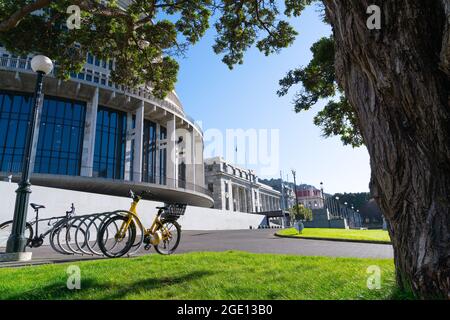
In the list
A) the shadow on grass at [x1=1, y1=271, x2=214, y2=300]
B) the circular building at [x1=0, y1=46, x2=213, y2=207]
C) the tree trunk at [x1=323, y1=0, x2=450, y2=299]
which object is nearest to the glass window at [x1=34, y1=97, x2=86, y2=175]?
the circular building at [x1=0, y1=46, x2=213, y2=207]

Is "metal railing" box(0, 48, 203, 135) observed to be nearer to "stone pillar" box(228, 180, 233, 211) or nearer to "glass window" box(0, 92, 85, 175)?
"glass window" box(0, 92, 85, 175)

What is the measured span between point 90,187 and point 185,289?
104ft

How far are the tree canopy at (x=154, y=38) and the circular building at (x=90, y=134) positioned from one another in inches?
872

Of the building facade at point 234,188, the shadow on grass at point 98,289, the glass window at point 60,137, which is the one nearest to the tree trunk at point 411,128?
the shadow on grass at point 98,289

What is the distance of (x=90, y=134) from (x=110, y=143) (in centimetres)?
306

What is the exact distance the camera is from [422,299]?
244 cm

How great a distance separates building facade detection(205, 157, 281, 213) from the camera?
7406 centimetres

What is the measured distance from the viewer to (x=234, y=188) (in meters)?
81.5

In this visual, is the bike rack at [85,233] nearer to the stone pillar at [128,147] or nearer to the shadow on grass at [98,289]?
the shadow on grass at [98,289]

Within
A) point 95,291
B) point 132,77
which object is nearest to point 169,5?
point 132,77

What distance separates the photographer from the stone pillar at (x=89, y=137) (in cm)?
3212

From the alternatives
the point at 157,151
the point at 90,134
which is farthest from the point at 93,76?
the point at 157,151

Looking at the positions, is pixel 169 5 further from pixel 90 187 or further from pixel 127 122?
pixel 127 122
